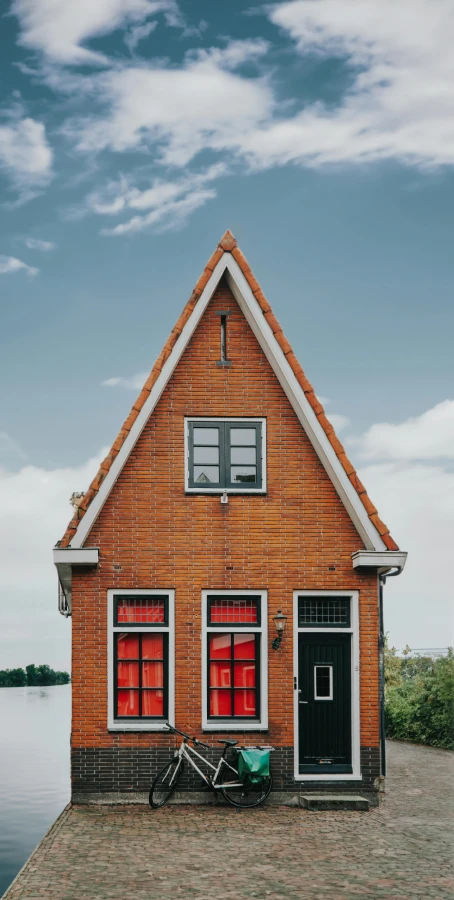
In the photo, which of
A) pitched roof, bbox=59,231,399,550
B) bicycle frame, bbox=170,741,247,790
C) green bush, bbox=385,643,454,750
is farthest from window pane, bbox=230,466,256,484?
green bush, bbox=385,643,454,750

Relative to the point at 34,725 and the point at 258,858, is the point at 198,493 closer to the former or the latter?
the point at 258,858

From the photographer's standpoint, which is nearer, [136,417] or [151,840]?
[151,840]

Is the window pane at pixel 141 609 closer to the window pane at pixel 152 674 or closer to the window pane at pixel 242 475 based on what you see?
the window pane at pixel 152 674

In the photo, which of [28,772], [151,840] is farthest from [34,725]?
[151,840]

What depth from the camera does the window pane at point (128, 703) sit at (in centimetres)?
1554

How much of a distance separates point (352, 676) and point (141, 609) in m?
3.43

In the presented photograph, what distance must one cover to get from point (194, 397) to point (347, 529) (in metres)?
3.18

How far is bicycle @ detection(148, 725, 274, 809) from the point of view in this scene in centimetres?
1488

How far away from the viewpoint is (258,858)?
11195 millimetres

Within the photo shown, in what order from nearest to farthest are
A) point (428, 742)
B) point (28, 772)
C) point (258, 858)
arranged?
point (258, 858) → point (428, 742) → point (28, 772)

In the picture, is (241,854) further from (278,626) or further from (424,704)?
(424,704)

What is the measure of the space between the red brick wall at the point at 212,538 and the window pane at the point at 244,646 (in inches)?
14.0

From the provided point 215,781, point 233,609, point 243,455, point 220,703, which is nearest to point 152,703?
point 220,703

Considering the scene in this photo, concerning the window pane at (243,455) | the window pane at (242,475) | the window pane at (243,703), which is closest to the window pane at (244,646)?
the window pane at (243,703)
